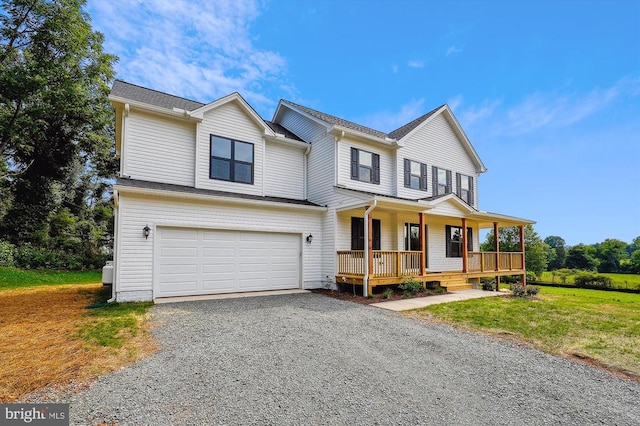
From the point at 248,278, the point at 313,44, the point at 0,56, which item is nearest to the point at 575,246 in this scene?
the point at 313,44

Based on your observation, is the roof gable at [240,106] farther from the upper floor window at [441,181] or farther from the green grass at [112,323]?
the upper floor window at [441,181]

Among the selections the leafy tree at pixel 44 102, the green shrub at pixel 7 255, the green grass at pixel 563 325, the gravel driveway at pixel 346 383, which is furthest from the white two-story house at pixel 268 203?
the green shrub at pixel 7 255

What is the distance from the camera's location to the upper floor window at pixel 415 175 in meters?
14.2

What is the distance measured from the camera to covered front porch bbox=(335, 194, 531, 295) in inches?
432

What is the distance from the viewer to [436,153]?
15.5 metres

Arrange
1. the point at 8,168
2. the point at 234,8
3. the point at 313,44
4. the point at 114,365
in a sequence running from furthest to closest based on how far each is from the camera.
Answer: the point at 313,44
the point at 8,168
the point at 234,8
the point at 114,365

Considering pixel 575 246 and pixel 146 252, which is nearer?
pixel 146 252

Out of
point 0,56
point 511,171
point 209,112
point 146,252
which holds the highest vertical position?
point 0,56

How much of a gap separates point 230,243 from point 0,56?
16.6 meters

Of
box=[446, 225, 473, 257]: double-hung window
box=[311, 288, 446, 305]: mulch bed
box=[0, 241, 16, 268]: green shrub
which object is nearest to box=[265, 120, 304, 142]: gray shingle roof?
box=[311, 288, 446, 305]: mulch bed

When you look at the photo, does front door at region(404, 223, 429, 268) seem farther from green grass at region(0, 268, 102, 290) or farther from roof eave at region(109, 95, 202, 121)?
green grass at region(0, 268, 102, 290)

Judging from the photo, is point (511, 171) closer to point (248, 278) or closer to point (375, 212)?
point (375, 212)

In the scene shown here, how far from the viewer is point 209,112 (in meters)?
11.3

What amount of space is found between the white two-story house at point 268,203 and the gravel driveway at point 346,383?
13.0ft
